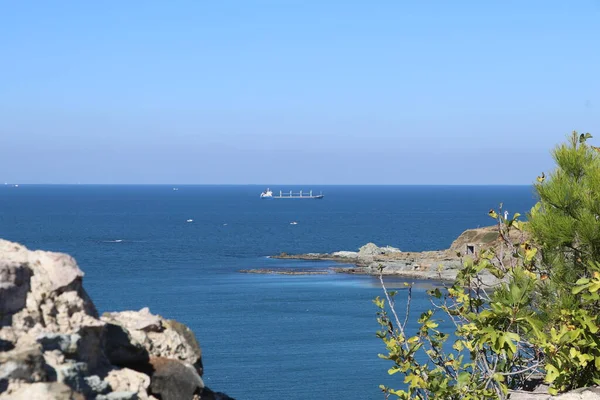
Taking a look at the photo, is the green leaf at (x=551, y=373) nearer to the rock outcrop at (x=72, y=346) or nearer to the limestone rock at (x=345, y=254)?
the rock outcrop at (x=72, y=346)

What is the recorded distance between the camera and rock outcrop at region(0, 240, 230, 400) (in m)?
6.12

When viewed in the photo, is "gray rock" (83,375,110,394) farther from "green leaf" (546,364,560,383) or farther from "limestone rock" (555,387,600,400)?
"limestone rock" (555,387,600,400)

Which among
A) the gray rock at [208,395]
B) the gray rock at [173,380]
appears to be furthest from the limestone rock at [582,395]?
the gray rock at [173,380]

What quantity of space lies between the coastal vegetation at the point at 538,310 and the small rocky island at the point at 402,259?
6842 centimetres

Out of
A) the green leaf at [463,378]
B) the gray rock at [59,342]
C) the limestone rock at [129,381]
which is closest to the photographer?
the gray rock at [59,342]

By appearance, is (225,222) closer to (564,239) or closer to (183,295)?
(183,295)

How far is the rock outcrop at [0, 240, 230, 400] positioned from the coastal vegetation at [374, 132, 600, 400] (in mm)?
5389

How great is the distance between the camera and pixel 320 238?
147125mm

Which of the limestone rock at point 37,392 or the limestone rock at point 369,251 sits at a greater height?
the limestone rock at point 37,392

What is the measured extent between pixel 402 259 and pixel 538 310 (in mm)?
89687

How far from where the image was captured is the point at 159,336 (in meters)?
7.55

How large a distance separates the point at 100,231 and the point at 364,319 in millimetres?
102048

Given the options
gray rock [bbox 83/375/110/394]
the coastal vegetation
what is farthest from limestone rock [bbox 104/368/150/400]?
the coastal vegetation

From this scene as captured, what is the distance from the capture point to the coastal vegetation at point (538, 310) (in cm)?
1220
